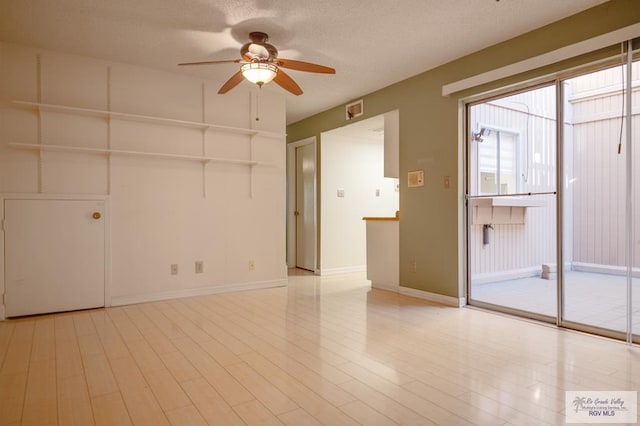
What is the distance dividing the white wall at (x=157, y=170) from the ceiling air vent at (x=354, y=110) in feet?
3.30

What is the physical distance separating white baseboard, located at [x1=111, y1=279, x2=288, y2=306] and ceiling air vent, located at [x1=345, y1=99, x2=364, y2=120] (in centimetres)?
262

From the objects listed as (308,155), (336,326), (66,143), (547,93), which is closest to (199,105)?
(66,143)

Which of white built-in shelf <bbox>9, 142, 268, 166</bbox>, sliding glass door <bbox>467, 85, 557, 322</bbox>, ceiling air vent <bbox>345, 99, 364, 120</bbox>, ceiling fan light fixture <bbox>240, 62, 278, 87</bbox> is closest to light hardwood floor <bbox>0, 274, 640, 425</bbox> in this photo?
sliding glass door <bbox>467, 85, 557, 322</bbox>

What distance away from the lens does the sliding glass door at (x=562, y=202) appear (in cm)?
318

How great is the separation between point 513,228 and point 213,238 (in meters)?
4.10

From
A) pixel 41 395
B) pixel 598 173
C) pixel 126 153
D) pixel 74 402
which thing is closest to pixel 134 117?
pixel 126 153

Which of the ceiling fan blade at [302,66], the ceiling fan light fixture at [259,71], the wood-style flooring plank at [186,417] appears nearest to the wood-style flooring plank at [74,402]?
the wood-style flooring plank at [186,417]

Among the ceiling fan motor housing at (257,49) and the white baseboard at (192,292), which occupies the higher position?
the ceiling fan motor housing at (257,49)

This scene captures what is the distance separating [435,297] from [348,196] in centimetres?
265

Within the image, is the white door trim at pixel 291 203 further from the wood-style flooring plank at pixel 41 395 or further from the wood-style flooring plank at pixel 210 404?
the wood-style flooring plank at pixel 210 404

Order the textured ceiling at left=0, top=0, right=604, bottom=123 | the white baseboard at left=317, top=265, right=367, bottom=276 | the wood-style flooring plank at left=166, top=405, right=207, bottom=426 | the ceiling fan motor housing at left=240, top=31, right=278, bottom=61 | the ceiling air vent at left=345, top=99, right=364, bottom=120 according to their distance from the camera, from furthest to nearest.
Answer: the white baseboard at left=317, top=265, right=367, bottom=276
the ceiling air vent at left=345, top=99, right=364, bottom=120
the ceiling fan motor housing at left=240, top=31, right=278, bottom=61
the textured ceiling at left=0, top=0, right=604, bottom=123
the wood-style flooring plank at left=166, top=405, right=207, bottom=426

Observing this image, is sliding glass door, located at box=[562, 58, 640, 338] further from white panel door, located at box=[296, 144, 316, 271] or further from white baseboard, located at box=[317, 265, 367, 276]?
white panel door, located at box=[296, 144, 316, 271]

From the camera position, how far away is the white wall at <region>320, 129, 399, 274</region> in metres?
6.16

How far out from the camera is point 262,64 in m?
3.18
